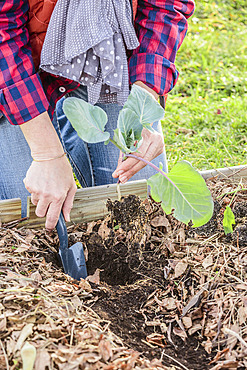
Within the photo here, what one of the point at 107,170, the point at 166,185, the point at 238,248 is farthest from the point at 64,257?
the point at 107,170

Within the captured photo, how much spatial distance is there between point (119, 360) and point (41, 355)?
0.17 m

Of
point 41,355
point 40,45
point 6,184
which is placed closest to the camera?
point 41,355

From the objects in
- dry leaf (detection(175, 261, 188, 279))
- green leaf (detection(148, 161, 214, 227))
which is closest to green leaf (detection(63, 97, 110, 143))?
green leaf (detection(148, 161, 214, 227))

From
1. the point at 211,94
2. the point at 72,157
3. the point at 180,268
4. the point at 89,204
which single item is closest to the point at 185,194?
the point at 180,268

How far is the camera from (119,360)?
899 mm

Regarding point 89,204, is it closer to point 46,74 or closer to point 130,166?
point 130,166

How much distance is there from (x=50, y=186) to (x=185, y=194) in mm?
469

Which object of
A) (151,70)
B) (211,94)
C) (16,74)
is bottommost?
(211,94)

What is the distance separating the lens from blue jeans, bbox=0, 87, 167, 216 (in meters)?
1.79

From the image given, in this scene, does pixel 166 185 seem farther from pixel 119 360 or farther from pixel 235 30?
pixel 235 30

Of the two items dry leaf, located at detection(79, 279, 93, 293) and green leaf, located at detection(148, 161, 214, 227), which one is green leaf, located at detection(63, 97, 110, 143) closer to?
green leaf, located at detection(148, 161, 214, 227)

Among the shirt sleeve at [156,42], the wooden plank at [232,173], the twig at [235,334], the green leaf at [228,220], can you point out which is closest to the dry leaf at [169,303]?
the twig at [235,334]

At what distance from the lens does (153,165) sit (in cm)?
120

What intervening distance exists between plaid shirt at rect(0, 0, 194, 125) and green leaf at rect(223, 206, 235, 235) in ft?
2.05
